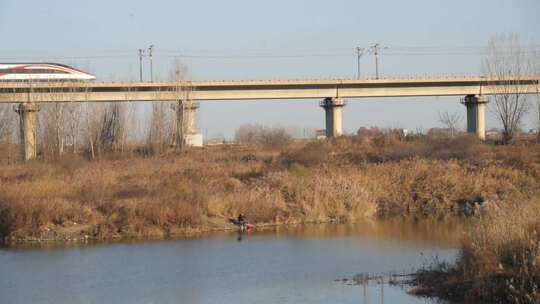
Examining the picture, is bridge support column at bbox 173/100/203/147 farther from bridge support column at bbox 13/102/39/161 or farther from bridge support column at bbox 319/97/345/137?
bridge support column at bbox 319/97/345/137

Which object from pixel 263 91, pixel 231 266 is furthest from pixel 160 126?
pixel 231 266

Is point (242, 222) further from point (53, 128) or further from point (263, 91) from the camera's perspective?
point (263, 91)

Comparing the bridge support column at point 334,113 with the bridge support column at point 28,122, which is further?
the bridge support column at point 334,113

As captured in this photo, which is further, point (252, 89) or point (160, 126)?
point (252, 89)

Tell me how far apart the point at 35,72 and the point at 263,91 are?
2003 centimetres

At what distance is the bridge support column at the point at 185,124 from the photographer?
62.4 meters

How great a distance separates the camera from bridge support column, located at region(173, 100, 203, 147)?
62406mm

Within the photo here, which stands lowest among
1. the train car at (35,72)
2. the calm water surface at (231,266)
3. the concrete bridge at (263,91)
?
the calm water surface at (231,266)

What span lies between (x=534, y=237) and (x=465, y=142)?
3143 cm

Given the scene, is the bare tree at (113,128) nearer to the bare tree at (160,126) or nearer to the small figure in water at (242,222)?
the bare tree at (160,126)

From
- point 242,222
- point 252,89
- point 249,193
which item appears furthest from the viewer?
point 252,89

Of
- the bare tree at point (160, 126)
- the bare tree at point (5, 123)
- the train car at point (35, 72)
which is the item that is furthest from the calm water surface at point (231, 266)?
the train car at point (35, 72)

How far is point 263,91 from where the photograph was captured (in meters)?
65.6

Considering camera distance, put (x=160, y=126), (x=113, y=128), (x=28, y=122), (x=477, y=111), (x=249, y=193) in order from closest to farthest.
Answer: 1. (x=249, y=193)
2. (x=28, y=122)
3. (x=160, y=126)
4. (x=113, y=128)
5. (x=477, y=111)
